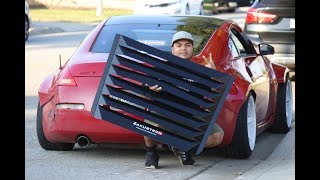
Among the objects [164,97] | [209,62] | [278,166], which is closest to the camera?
[164,97]

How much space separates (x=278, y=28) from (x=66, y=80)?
752 centimetres

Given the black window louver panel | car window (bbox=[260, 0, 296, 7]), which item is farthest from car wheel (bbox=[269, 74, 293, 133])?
car window (bbox=[260, 0, 296, 7])

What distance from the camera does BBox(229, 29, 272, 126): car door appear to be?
925cm

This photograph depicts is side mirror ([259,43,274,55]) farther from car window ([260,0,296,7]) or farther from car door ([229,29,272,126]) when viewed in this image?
car window ([260,0,296,7])

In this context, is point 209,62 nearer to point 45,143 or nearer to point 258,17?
point 45,143

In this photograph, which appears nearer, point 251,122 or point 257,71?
point 251,122

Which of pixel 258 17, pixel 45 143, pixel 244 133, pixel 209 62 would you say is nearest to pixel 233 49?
pixel 209 62

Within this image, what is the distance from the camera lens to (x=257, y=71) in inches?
375
